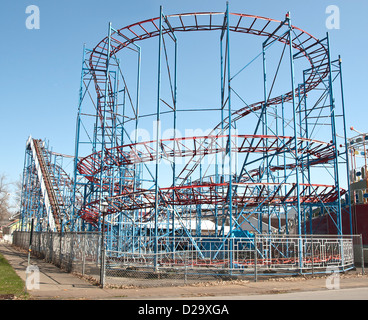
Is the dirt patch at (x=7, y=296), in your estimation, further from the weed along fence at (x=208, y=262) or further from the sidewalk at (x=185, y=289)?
the weed along fence at (x=208, y=262)

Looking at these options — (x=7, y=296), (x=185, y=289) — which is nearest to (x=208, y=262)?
(x=185, y=289)

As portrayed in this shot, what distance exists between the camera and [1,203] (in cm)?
6569

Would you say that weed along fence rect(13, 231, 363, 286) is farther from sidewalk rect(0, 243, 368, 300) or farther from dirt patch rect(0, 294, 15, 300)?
dirt patch rect(0, 294, 15, 300)

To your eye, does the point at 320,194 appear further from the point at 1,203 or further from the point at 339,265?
the point at 1,203

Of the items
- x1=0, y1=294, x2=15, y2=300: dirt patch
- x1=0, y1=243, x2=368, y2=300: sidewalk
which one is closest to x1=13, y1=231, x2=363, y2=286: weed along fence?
x1=0, y1=243, x2=368, y2=300: sidewalk

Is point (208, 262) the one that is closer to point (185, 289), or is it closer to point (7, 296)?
point (185, 289)

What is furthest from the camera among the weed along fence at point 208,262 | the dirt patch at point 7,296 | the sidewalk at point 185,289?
the weed along fence at point 208,262

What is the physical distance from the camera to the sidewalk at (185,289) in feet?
33.6

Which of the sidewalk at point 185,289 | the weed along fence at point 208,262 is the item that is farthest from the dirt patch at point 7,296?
→ the weed along fence at point 208,262

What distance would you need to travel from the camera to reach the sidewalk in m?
10.2

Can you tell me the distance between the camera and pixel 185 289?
11703 mm

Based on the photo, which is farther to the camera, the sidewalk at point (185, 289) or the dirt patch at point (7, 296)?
the sidewalk at point (185, 289)
